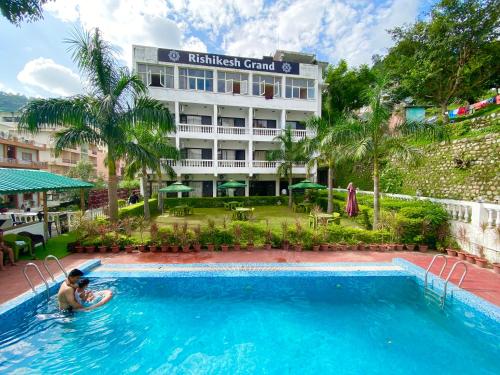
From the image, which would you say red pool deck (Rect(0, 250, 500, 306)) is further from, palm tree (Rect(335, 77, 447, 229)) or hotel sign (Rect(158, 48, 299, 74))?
hotel sign (Rect(158, 48, 299, 74))

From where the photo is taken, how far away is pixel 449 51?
18641mm

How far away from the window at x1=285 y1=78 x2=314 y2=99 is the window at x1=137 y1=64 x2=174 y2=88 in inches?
451

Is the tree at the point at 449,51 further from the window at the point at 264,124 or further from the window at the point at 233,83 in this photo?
the window at the point at 233,83

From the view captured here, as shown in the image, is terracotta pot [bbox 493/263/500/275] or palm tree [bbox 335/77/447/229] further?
palm tree [bbox 335/77/447/229]

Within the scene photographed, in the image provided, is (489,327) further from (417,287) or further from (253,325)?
(253,325)

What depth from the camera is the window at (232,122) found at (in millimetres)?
24328

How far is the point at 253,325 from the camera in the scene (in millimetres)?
5488

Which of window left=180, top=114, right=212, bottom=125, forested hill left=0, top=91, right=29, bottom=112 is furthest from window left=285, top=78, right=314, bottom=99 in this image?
forested hill left=0, top=91, right=29, bottom=112

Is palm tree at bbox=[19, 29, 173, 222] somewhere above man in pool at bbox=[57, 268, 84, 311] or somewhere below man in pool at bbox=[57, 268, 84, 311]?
above

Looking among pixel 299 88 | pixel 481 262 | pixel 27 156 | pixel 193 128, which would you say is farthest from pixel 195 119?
pixel 27 156

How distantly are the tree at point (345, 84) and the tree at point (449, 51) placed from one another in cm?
877

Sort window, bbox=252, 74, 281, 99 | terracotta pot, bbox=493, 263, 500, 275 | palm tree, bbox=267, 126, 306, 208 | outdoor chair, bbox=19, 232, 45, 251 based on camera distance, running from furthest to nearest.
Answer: window, bbox=252, 74, 281, 99 → palm tree, bbox=267, 126, 306, 208 → outdoor chair, bbox=19, 232, 45, 251 → terracotta pot, bbox=493, 263, 500, 275

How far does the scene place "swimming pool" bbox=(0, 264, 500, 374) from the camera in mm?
4352

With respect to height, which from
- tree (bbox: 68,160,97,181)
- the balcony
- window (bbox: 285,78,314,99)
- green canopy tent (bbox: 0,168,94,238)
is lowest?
green canopy tent (bbox: 0,168,94,238)
